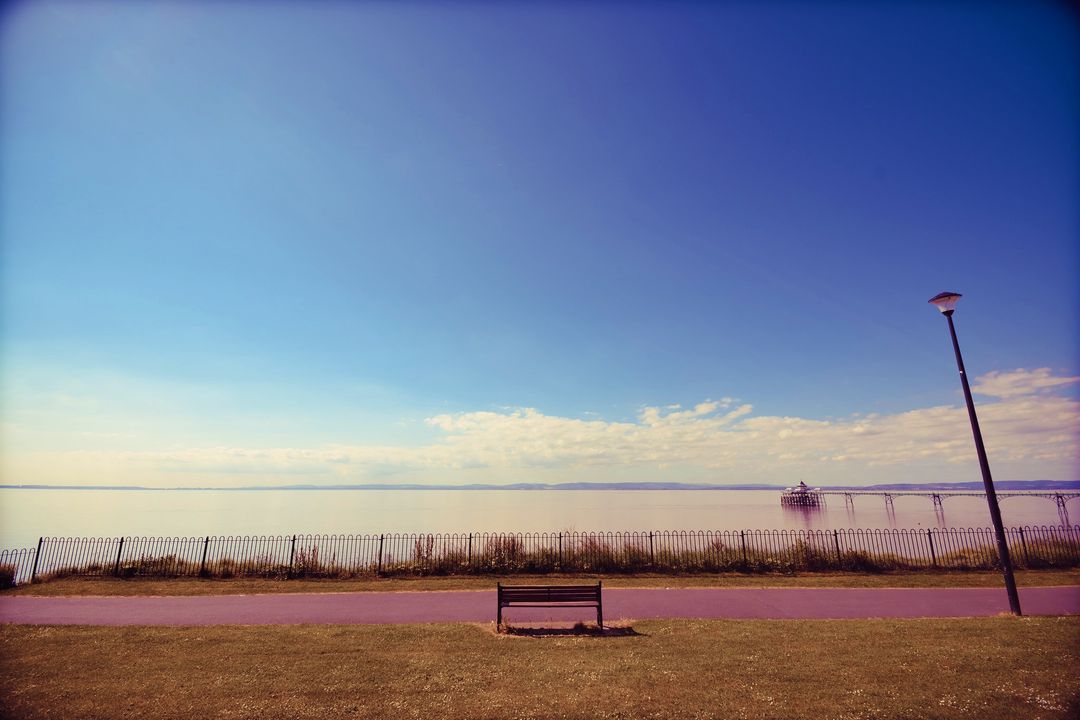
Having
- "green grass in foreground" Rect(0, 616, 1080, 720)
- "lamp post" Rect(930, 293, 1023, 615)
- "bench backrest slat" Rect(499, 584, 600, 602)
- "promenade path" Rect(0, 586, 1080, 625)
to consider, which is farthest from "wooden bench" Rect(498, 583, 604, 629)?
"lamp post" Rect(930, 293, 1023, 615)

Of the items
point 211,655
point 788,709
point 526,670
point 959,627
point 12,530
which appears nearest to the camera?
point 788,709

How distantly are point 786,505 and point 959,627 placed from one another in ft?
259

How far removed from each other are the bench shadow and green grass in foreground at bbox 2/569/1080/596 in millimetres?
5812

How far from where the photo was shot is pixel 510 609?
517 inches

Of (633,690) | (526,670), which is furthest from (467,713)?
(633,690)

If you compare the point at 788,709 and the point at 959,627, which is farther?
the point at 959,627

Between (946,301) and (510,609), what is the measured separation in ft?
49.7

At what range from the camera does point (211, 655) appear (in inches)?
352

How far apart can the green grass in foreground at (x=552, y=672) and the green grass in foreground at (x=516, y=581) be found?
5682mm

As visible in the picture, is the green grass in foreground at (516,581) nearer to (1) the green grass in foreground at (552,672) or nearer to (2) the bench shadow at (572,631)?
(1) the green grass in foreground at (552,672)

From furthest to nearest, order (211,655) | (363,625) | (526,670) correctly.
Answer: (363,625) → (211,655) → (526,670)

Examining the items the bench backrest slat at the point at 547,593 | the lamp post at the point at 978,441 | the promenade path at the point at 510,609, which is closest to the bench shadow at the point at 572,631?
the bench backrest slat at the point at 547,593

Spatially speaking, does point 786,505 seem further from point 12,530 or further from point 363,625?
point 12,530

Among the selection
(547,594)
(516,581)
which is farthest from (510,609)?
(516,581)
